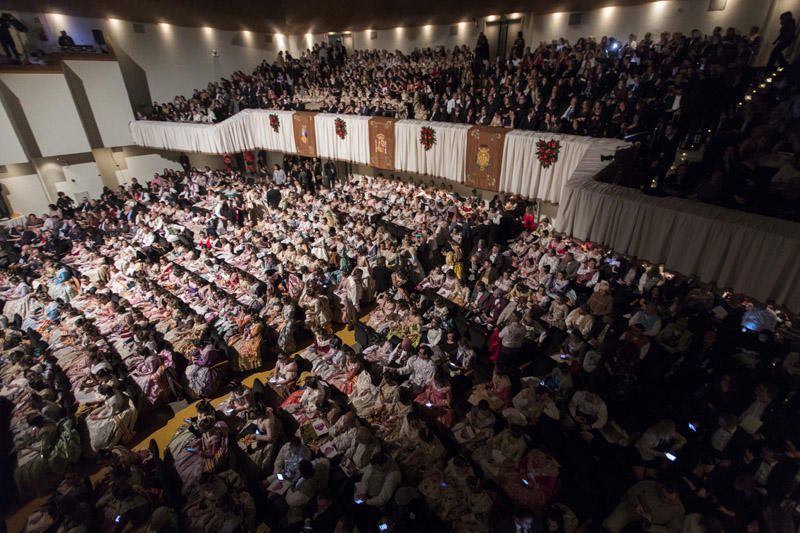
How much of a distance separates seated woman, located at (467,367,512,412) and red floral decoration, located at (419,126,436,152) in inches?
337

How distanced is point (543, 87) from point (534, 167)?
2.42 meters

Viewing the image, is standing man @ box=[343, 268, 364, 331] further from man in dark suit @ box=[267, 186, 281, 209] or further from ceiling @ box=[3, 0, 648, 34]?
ceiling @ box=[3, 0, 648, 34]

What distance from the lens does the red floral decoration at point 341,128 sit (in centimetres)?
1444

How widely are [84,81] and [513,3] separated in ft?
61.2

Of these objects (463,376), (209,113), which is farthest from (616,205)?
(209,113)

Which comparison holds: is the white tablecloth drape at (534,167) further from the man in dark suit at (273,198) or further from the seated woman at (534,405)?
the man in dark suit at (273,198)

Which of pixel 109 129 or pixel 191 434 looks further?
pixel 109 129

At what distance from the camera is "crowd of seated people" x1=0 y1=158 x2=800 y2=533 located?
177 inches

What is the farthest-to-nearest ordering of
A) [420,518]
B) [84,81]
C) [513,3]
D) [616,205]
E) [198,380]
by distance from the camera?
[84,81], [513,3], [198,380], [616,205], [420,518]

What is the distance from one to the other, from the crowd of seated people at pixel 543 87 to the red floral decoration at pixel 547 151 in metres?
0.49

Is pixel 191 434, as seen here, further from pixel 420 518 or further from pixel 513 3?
pixel 513 3

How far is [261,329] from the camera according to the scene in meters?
7.61

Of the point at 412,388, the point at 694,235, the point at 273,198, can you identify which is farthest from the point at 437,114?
the point at 412,388

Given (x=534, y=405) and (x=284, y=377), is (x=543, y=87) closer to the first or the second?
(x=534, y=405)
